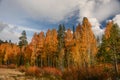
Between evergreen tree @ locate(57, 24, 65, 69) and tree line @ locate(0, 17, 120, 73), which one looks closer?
tree line @ locate(0, 17, 120, 73)

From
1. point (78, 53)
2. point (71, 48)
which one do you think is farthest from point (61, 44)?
point (78, 53)

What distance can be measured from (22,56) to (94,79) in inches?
2442

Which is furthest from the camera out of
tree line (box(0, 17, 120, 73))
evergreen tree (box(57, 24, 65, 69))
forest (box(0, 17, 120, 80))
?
evergreen tree (box(57, 24, 65, 69))

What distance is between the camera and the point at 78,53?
44.3 meters

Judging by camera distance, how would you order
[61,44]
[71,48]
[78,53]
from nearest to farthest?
[78,53] < [71,48] < [61,44]

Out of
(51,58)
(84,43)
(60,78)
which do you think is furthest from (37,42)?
(60,78)

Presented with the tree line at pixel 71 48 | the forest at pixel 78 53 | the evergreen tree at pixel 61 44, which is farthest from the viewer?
the evergreen tree at pixel 61 44

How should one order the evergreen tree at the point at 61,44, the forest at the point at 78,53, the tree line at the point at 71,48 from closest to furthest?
the forest at the point at 78,53 → the tree line at the point at 71,48 → the evergreen tree at the point at 61,44

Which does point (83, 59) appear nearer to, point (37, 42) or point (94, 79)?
point (37, 42)

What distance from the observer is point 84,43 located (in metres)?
40.7

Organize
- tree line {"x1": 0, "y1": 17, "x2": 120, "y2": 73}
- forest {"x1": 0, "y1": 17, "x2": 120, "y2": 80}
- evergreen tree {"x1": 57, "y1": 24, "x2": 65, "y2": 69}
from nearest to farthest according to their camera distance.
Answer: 1. forest {"x1": 0, "y1": 17, "x2": 120, "y2": 80}
2. tree line {"x1": 0, "y1": 17, "x2": 120, "y2": 73}
3. evergreen tree {"x1": 57, "y1": 24, "x2": 65, "y2": 69}

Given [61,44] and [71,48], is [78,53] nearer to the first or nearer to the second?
[71,48]

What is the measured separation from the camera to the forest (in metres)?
21.4

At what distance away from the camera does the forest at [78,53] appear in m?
21.4
